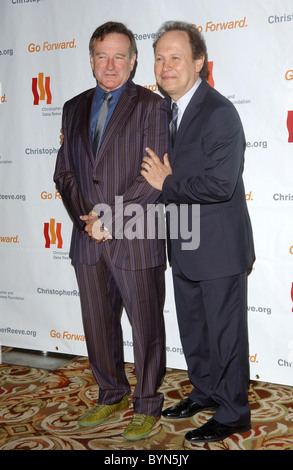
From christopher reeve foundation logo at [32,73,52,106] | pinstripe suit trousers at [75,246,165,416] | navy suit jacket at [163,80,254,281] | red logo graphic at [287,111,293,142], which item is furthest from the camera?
christopher reeve foundation logo at [32,73,52,106]

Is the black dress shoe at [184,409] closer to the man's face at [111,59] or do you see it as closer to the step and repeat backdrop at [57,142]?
the step and repeat backdrop at [57,142]

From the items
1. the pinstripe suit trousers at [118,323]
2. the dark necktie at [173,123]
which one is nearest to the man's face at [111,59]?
the dark necktie at [173,123]

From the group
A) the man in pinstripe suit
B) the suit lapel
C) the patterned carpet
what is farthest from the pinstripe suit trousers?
the suit lapel

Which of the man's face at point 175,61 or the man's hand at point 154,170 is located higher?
the man's face at point 175,61

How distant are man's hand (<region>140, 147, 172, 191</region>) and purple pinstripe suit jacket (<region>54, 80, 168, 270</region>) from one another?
44 mm

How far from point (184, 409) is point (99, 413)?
0.45 m

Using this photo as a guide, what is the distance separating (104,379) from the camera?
2730mm

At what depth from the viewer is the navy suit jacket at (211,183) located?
2.27 metres

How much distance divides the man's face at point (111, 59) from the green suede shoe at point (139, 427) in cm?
163

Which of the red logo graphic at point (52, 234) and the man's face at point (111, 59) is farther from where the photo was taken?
the red logo graphic at point (52, 234)

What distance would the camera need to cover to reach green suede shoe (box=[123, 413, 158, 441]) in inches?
96.7

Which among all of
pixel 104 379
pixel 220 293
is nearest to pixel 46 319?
pixel 104 379

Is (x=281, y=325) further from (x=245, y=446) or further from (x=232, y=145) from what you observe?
(x=232, y=145)

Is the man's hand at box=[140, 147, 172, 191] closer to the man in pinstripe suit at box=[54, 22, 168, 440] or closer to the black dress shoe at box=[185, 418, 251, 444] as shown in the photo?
the man in pinstripe suit at box=[54, 22, 168, 440]
